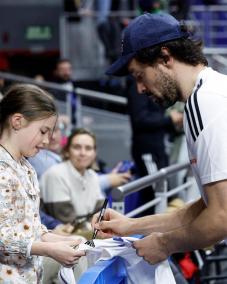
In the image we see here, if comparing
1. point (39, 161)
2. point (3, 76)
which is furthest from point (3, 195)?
point (3, 76)

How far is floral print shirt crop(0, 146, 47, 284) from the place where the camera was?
11.2 ft

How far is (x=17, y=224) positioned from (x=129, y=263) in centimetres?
52

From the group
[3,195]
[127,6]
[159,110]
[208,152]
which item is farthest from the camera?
[127,6]

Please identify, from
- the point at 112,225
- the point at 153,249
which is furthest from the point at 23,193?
the point at 153,249

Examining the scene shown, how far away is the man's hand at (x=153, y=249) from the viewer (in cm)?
333

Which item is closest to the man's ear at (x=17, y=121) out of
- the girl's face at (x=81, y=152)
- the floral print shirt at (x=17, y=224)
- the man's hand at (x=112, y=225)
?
the floral print shirt at (x=17, y=224)

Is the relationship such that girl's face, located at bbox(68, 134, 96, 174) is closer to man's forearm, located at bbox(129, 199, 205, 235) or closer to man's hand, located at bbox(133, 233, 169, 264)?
man's forearm, located at bbox(129, 199, 205, 235)

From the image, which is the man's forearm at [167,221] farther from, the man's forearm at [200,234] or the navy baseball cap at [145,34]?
the navy baseball cap at [145,34]

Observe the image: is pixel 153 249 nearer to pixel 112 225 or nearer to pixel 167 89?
pixel 112 225

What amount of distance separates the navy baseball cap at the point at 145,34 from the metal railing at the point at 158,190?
5.36ft

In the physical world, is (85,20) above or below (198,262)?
above

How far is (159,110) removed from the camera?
A: 24.9 ft

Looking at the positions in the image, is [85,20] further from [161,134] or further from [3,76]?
[161,134]

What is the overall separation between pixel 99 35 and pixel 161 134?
5.77 m
